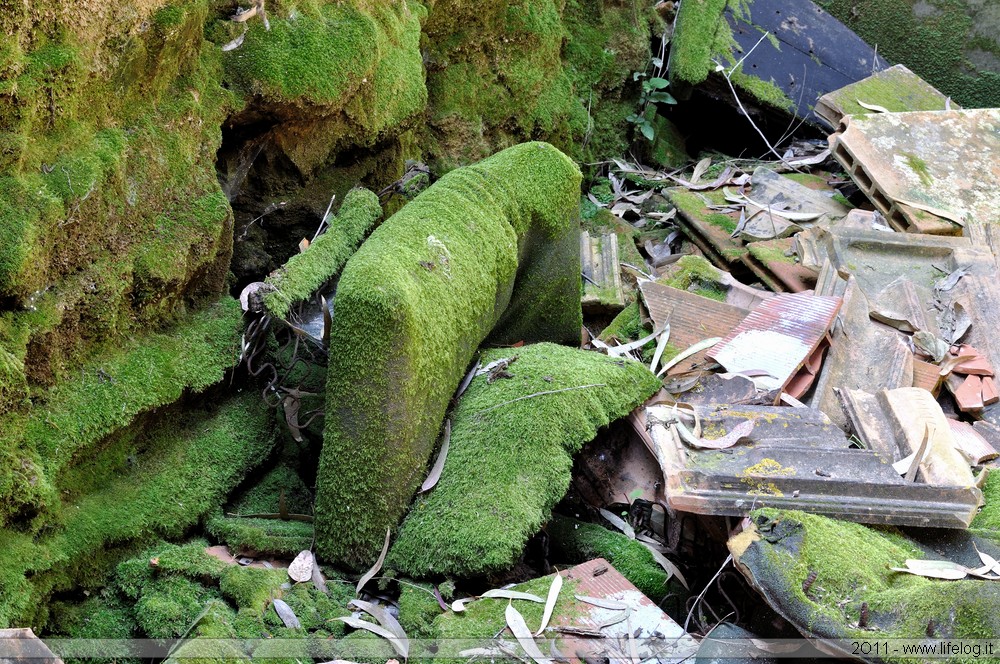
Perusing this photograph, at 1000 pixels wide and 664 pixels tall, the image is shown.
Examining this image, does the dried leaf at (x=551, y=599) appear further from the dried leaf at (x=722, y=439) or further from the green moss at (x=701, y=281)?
the green moss at (x=701, y=281)

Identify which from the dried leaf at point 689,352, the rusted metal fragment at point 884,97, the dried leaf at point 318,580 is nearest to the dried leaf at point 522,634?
the dried leaf at point 318,580

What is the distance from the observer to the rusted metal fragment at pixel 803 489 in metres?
2.73

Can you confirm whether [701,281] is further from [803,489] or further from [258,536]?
[258,536]

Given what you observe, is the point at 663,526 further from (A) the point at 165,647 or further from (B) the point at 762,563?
(A) the point at 165,647

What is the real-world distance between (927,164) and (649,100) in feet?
5.44

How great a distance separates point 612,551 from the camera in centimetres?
295

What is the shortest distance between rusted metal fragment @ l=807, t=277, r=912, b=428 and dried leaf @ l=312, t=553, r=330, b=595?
76.2 inches

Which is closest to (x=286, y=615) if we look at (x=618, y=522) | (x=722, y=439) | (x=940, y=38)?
(x=618, y=522)

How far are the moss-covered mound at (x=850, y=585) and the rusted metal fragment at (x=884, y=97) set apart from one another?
3346 millimetres

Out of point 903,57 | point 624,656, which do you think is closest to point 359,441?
point 624,656

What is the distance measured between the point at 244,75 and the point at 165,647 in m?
1.72

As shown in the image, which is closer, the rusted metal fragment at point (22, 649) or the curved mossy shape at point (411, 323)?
the rusted metal fragment at point (22, 649)

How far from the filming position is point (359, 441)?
2494mm

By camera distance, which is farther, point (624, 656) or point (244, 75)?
point (244, 75)
